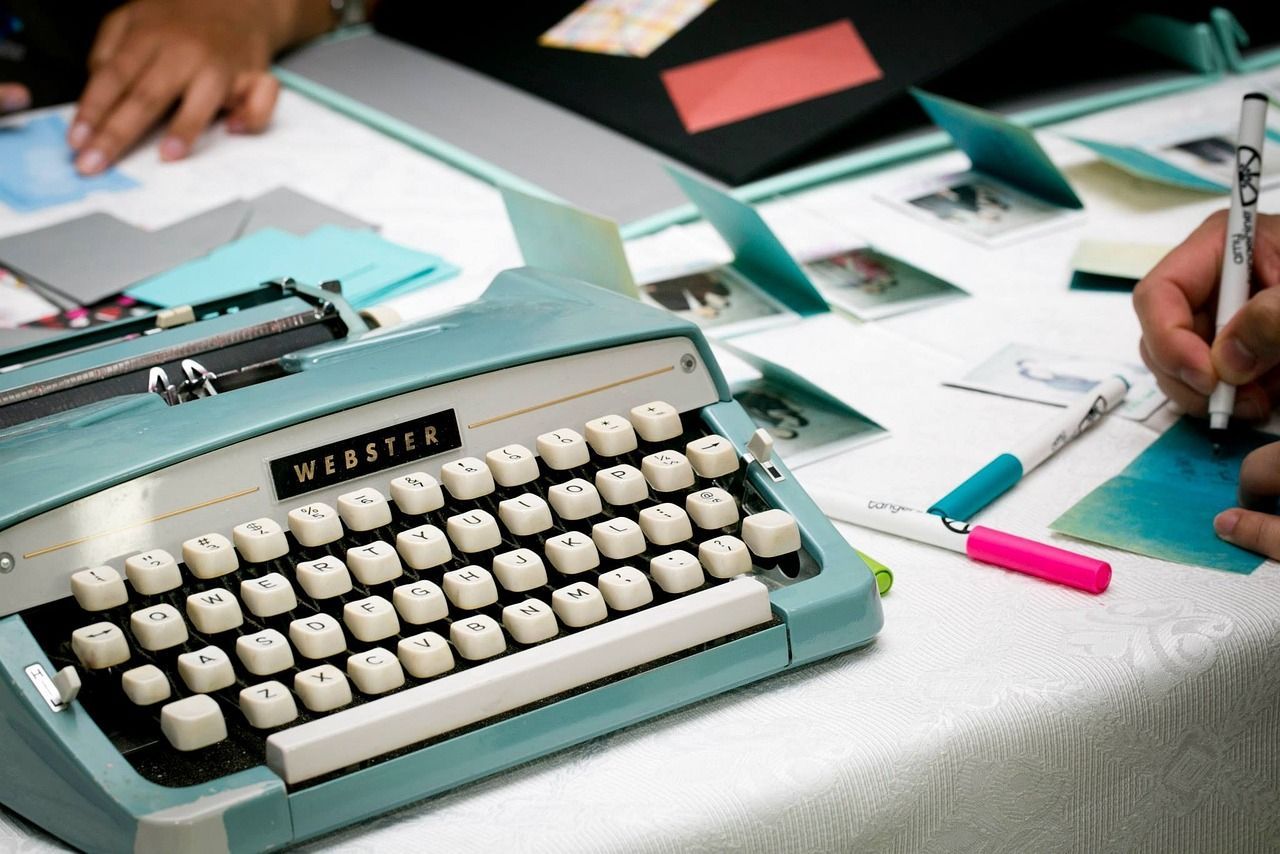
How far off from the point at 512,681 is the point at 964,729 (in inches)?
9.1

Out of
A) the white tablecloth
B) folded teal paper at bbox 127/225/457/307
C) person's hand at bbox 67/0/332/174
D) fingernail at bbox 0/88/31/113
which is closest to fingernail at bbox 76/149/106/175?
person's hand at bbox 67/0/332/174

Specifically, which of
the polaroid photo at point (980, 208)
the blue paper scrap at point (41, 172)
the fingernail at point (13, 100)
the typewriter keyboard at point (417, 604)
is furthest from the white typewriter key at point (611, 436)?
the fingernail at point (13, 100)

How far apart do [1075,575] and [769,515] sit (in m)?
0.19

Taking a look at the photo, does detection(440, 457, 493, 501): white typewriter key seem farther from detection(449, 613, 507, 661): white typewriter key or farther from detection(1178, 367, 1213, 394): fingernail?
detection(1178, 367, 1213, 394): fingernail

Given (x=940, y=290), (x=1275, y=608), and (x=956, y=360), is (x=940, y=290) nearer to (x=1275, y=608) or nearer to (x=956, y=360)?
(x=956, y=360)

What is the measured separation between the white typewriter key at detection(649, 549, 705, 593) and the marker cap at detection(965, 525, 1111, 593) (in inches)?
8.0

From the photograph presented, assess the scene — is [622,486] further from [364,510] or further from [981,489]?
[981,489]

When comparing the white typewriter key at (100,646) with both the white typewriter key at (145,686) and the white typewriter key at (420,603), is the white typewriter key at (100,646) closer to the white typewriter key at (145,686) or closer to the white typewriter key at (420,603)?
the white typewriter key at (145,686)

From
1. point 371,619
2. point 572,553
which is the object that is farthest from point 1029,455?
point 371,619

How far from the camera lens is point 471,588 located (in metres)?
0.68

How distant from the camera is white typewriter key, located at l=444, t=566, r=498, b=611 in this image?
0.68m

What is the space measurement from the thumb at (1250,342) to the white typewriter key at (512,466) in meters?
0.48

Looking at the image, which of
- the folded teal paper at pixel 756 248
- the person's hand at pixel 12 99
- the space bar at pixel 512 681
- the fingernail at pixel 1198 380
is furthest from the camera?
the person's hand at pixel 12 99

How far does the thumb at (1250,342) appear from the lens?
0.89m
